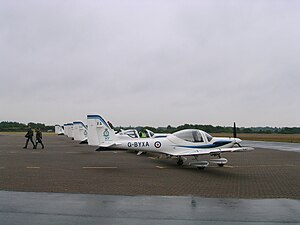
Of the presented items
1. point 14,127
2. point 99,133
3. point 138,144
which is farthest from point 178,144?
point 14,127

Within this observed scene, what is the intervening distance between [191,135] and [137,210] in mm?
10218

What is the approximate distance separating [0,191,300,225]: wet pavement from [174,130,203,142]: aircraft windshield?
329 inches

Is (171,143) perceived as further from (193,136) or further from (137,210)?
(137,210)

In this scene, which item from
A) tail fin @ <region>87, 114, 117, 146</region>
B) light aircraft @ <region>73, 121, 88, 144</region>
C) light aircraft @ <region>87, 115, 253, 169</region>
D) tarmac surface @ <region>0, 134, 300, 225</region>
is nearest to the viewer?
tarmac surface @ <region>0, 134, 300, 225</region>

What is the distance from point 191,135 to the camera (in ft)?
55.7

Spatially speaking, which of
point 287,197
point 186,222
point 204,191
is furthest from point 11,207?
point 287,197

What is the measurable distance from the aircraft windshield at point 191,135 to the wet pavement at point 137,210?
8.35 meters

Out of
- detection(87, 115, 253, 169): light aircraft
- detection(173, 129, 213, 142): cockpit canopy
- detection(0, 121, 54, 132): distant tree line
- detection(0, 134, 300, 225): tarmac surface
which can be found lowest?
detection(0, 134, 300, 225): tarmac surface

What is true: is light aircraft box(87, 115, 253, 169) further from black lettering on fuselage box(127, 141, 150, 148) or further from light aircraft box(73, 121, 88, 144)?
light aircraft box(73, 121, 88, 144)

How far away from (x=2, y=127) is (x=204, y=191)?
152086 mm

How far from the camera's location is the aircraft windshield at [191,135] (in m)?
16.9

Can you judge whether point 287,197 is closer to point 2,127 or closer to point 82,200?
point 82,200

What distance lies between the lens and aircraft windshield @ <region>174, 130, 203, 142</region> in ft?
55.4

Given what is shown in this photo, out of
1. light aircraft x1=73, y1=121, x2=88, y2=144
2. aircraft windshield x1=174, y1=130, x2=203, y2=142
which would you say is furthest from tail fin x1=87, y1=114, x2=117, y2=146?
light aircraft x1=73, y1=121, x2=88, y2=144
